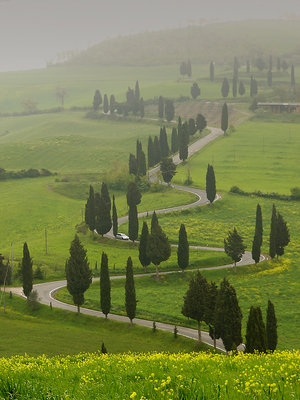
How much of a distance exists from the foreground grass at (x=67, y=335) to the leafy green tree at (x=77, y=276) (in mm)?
2719

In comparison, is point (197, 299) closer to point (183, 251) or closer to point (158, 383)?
point (183, 251)

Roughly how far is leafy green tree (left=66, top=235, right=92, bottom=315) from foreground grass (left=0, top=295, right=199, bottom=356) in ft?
8.92

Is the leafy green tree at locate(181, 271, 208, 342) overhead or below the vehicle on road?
overhead

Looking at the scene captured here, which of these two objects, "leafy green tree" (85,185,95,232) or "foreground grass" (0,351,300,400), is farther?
"leafy green tree" (85,185,95,232)

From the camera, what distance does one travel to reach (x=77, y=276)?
78.4m

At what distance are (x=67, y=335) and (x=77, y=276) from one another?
15997 millimetres

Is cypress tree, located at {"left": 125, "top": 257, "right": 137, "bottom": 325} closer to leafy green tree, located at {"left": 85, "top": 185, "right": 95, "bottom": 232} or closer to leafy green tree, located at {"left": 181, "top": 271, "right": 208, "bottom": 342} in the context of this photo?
leafy green tree, located at {"left": 181, "top": 271, "right": 208, "bottom": 342}

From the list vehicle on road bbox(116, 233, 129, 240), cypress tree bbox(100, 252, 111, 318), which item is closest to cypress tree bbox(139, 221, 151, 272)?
vehicle on road bbox(116, 233, 129, 240)

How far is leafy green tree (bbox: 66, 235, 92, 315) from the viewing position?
7800 cm

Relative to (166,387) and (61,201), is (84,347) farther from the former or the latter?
(61,201)

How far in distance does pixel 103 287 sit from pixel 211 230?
51217 millimetres

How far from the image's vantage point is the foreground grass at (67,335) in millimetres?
56438

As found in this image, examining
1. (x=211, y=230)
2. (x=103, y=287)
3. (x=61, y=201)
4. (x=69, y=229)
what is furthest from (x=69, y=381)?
(x=61, y=201)

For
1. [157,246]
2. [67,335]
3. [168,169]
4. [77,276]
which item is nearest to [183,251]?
[157,246]
